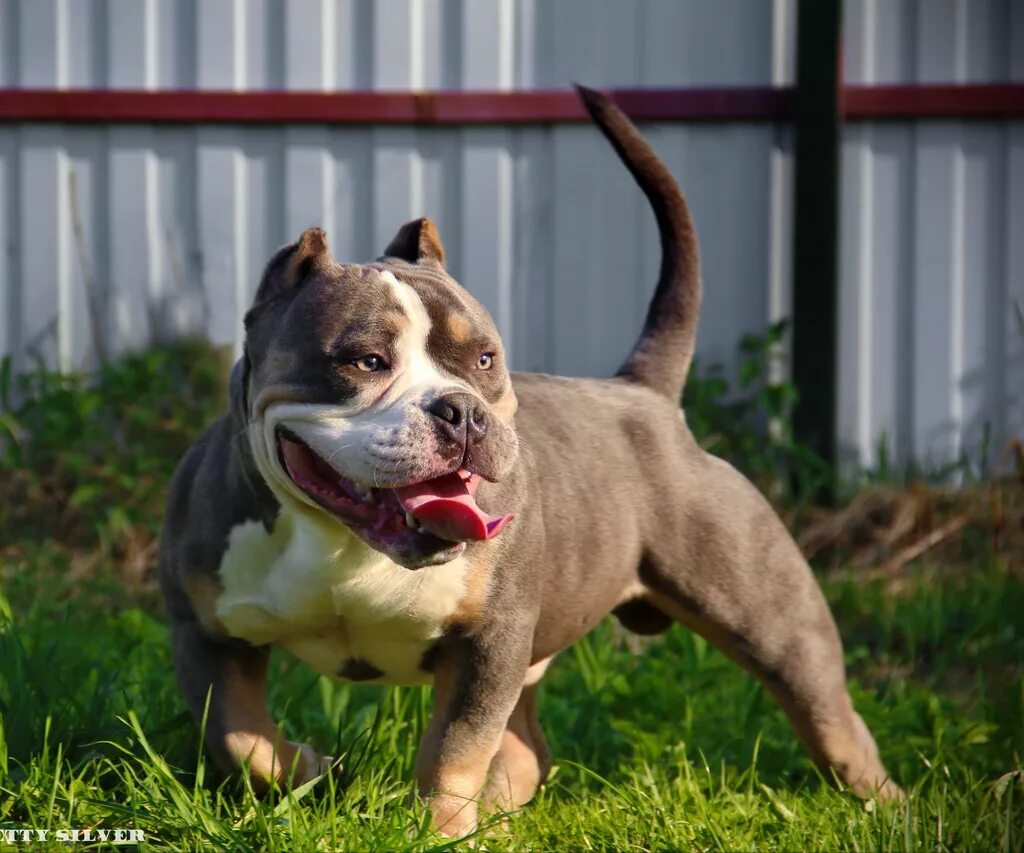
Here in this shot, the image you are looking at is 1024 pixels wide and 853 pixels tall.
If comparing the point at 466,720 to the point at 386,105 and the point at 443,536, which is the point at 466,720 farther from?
the point at 386,105

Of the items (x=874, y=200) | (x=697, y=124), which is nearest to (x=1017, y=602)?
(x=874, y=200)

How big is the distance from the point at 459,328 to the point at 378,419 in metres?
0.31

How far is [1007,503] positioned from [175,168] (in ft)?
12.7

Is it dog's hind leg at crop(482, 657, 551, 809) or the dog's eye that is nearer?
the dog's eye

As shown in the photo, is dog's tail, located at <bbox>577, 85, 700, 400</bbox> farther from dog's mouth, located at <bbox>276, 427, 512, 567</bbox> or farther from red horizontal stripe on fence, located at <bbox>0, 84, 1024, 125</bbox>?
red horizontal stripe on fence, located at <bbox>0, 84, 1024, 125</bbox>

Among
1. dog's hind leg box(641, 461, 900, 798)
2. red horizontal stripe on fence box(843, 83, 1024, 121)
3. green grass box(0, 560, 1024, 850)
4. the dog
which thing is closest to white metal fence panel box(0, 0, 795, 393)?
red horizontal stripe on fence box(843, 83, 1024, 121)

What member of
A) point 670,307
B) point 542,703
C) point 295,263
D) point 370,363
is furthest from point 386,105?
point 370,363

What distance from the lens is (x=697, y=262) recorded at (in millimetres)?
4051

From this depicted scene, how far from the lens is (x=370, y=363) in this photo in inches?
114

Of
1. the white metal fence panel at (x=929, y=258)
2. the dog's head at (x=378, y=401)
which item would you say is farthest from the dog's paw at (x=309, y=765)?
the white metal fence panel at (x=929, y=258)

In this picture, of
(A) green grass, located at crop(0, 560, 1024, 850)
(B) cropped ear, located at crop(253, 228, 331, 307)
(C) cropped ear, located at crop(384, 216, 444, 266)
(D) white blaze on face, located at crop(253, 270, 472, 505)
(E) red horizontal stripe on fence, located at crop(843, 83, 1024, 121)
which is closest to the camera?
(D) white blaze on face, located at crop(253, 270, 472, 505)

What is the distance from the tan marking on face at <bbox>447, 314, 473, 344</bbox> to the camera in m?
2.99

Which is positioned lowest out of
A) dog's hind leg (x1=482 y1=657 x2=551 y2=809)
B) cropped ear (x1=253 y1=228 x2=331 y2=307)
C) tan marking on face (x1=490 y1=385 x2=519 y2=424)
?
dog's hind leg (x1=482 y1=657 x2=551 y2=809)

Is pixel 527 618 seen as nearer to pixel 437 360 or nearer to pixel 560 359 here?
pixel 437 360
